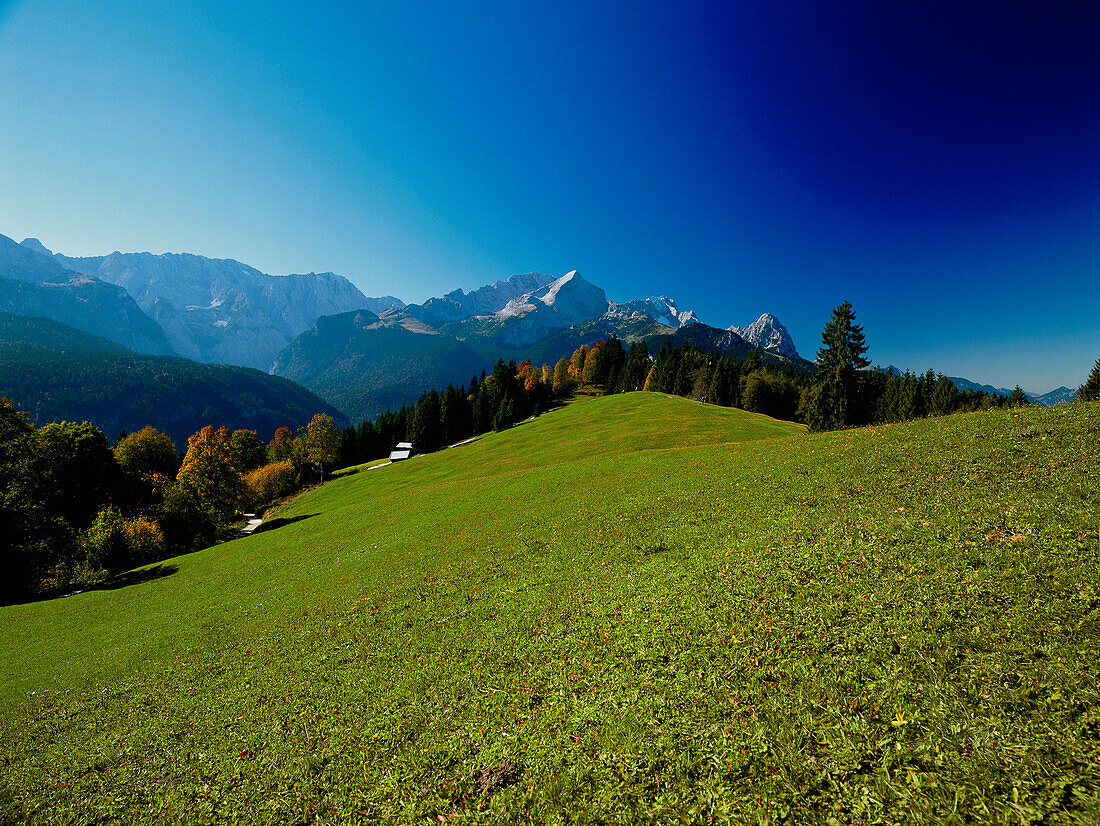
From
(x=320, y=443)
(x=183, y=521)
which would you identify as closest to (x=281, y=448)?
(x=320, y=443)

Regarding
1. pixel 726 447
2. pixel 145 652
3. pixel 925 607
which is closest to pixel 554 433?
pixel 726 447

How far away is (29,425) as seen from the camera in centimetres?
3631

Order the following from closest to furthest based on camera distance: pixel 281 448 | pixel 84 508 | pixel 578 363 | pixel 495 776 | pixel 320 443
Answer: pixel 495 776 → pixel 84 508 → pixel 320 443 → pixel 281 448 → pixel 578 363

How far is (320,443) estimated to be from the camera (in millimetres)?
83312

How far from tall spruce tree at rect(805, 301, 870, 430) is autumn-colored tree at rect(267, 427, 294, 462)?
103m

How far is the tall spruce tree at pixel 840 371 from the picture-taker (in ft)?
182

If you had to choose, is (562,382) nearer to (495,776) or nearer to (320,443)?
(320,443)

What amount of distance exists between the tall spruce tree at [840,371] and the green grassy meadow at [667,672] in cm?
4323

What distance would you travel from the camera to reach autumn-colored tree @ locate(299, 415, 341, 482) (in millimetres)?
82188

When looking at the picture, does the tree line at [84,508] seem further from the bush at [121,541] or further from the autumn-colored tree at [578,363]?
the autumn-colored tree at [578,363]

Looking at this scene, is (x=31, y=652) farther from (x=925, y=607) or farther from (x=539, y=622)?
(x=925, y=607)

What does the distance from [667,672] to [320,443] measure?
91127 millimetres

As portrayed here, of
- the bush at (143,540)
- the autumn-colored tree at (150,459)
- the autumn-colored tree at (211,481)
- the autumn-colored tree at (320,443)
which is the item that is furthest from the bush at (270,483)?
the bush at (143,540)

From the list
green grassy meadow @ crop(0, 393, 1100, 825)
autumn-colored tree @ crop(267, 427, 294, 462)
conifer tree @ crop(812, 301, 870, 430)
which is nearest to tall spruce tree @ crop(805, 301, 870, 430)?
conifer tree @ crop(812, 301, 870, 430)
